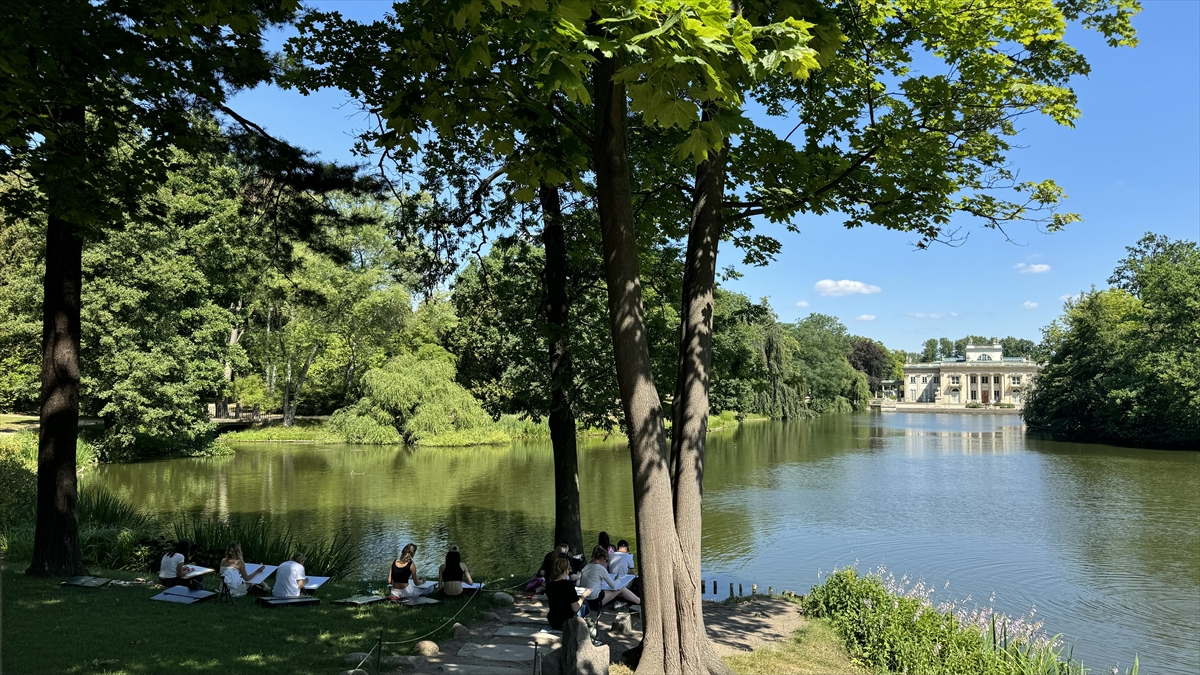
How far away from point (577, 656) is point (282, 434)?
1257 inches

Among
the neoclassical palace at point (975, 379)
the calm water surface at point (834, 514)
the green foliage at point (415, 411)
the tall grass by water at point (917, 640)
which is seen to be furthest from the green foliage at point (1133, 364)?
the neoclassical palace at point (975, 379)

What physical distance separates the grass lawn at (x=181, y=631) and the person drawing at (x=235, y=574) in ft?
0.49

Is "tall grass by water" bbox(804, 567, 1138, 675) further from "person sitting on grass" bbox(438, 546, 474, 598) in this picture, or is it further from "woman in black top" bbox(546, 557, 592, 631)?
"person sitting on grass" bbox(438, 546, 474, 598)

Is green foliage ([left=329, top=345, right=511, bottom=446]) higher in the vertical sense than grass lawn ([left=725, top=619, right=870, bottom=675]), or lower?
higher

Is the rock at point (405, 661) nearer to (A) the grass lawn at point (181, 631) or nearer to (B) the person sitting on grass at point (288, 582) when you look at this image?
(A) the grass lawn at point (181, 631)

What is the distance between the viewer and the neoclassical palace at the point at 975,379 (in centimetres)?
10012

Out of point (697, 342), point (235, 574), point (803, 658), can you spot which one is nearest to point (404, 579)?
point (235, 574)

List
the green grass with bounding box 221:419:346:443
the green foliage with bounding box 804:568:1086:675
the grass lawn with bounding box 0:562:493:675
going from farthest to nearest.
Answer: the green grass with bounding box 221:419:346:443
the green foliage with bounding box 804:568:1086:675
the grass lawn with bounding box 0:562:493:675

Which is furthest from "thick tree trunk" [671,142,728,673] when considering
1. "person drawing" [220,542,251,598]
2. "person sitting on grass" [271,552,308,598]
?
Result: "person drawing" [220,542,251,598]

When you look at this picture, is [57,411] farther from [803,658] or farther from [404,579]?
[803,658]

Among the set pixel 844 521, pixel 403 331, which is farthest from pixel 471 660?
pixel 403 331

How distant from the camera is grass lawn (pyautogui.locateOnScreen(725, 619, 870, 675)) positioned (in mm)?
6207

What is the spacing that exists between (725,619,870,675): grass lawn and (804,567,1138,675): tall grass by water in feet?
0.66

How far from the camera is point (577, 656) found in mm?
5004
